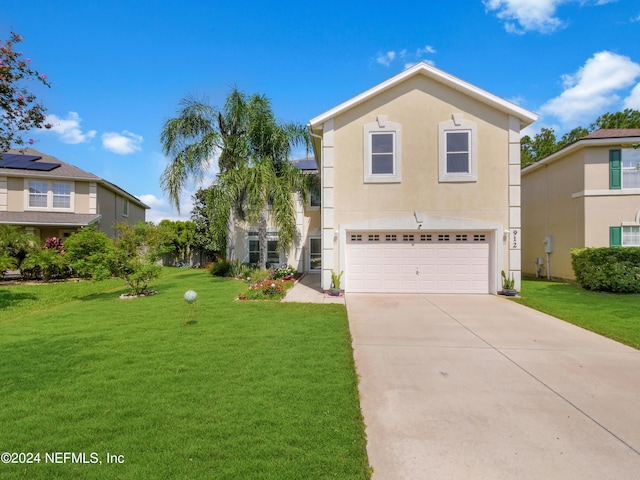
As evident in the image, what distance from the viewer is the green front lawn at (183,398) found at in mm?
2604

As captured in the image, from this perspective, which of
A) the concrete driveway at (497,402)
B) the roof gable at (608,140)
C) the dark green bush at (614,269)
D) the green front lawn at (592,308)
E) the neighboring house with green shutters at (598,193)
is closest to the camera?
the concrete driveway at (497,402)

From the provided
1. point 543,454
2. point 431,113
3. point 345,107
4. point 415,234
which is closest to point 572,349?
point 543,454

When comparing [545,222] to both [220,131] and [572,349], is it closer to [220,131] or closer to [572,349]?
[572,349]

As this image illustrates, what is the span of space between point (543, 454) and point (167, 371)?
4.37 m

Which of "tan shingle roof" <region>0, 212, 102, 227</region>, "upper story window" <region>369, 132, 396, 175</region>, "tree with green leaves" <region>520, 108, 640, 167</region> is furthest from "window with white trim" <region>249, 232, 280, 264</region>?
"tree with green leaves" <region>520, 108, 640, 167</region>

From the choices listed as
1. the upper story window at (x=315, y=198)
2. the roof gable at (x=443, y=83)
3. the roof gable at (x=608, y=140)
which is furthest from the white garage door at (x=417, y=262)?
the roof gable at (x=608, y=140)

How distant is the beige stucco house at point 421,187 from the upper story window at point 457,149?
35 millimetres

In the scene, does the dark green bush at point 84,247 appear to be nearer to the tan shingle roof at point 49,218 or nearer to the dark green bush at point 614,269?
the tan shingle roof at point 49,218

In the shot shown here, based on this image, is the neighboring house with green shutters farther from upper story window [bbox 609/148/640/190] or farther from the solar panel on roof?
the solar panel on roof

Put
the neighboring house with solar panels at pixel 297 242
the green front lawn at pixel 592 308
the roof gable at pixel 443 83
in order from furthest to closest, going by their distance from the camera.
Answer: the neighboring house with solar panels at pixel 297 242, the roof gable at pixel 443 83, the green front lawn at pixel 592 308

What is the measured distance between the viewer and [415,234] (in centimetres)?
1148

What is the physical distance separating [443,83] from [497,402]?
35.7ft

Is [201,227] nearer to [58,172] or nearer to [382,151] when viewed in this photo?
[58,172]

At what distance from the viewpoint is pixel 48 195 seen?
58.3ft
